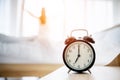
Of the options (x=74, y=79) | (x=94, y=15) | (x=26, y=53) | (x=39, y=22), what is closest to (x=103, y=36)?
(x=94, y=15)

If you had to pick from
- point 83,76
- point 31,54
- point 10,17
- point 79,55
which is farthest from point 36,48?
point 83,76

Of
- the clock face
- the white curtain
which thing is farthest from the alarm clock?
the white curtain

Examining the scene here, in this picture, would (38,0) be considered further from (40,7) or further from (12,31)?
(12,31)

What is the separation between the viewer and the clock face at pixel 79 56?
0.96 meters

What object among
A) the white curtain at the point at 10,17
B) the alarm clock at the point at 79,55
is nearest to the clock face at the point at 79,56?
the alarm clock at the point at 79,55

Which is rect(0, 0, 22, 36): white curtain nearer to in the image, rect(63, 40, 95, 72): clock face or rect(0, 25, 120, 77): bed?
rect(0, 25, 120, 77): bed

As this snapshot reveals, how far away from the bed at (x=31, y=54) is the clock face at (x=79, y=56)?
3.20ft

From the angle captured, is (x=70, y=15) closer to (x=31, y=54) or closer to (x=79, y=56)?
(x=31, y=54)

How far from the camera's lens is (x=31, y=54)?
1.99m

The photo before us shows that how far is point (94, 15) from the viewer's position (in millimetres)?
2021

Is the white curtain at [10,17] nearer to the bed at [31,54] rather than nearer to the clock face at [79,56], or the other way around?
the bed at [31,54]

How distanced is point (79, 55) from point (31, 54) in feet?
3.55

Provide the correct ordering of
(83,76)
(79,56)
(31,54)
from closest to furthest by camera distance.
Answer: (83,76) < (79,56) < (31,54)

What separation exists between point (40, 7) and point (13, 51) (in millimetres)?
518
